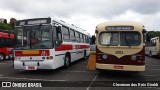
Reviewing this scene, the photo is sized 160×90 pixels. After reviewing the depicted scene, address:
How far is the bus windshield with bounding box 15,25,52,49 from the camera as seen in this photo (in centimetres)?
1310

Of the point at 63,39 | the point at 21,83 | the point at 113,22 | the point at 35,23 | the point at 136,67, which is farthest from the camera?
the point at 63,39

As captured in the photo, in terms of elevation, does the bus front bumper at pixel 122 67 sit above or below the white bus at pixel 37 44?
below

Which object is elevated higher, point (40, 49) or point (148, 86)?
point (40, 49)

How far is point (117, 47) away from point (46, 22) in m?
3.98

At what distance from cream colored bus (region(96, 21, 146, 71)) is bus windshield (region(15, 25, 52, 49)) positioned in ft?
8.62

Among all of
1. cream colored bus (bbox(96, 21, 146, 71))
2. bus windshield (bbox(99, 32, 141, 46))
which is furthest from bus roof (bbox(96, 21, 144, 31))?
bus windshield (bbox(99, 32, 141, 46))

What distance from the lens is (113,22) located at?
1268 centimetres

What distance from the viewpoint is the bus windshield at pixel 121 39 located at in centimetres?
1216

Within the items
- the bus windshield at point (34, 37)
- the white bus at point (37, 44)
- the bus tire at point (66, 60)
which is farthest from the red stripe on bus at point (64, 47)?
the bus windshield at point (34, 37)

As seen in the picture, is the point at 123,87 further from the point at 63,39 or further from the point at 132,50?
the point at 63,39

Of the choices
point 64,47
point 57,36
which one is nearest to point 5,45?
point 64,47

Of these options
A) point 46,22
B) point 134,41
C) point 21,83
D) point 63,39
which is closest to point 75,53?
point 63,39

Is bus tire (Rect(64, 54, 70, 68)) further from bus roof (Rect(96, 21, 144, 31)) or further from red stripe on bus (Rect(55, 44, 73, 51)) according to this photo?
bus roof (Rect(96, 21, 144, 31))

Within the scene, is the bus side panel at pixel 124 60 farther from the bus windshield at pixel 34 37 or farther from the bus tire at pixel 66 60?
the bus tire at pixel 66 60
